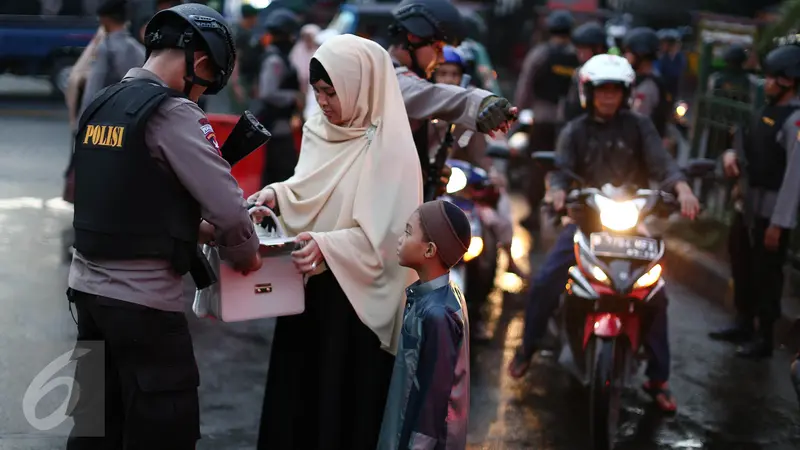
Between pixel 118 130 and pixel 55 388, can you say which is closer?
pixel 118 130

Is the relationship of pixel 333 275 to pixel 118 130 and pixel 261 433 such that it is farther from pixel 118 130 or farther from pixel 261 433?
pixel 118 130

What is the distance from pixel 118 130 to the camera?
3.46m

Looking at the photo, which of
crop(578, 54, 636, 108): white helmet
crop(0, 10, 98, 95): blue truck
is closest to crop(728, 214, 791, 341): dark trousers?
crop(578, 54, 636, 108): white helmet

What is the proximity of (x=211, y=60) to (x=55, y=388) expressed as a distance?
7.91 feet

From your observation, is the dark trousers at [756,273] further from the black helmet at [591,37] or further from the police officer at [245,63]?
the police officer at [245,63]

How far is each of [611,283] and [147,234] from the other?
259 centimetres

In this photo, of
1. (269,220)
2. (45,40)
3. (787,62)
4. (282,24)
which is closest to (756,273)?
(787,62)

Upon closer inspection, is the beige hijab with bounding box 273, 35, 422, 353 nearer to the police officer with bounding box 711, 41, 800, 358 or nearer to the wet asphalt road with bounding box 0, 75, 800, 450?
the wet asphalt road with bounding box 0, 75, 800, 450

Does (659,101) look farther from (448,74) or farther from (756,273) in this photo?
(448,74)

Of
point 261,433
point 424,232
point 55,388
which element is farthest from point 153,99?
point 55,388

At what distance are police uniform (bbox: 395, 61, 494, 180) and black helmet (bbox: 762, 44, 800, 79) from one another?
9.35ft

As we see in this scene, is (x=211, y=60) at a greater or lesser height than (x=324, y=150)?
greater

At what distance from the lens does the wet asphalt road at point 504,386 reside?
5586 millimetres

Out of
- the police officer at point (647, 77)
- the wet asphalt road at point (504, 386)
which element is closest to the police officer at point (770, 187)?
the wet asphalt road at point (504, 386)
